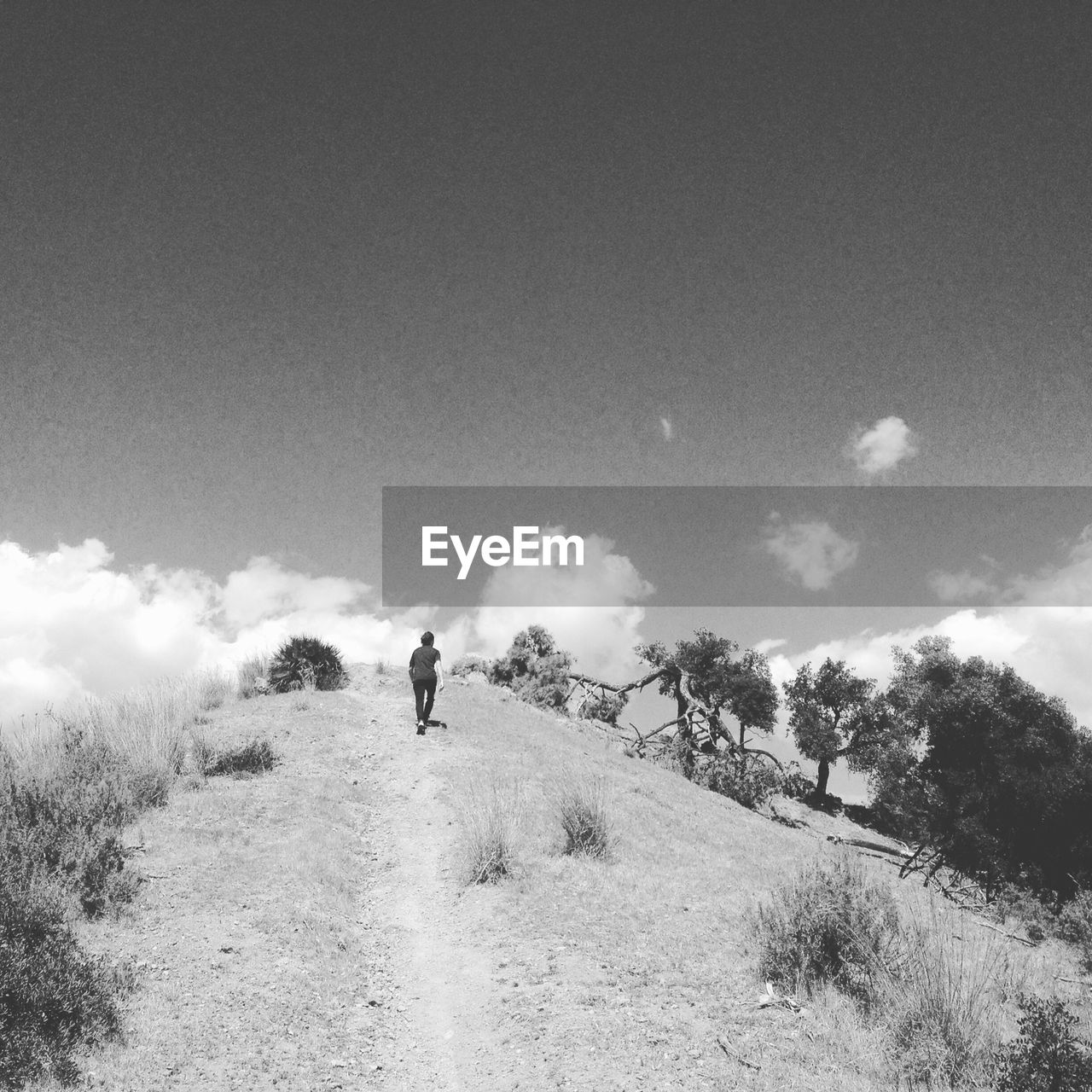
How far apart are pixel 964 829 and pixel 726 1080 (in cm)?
1466

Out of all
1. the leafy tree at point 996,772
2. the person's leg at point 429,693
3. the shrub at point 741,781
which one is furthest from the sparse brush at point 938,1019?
the shrub at point 741,781

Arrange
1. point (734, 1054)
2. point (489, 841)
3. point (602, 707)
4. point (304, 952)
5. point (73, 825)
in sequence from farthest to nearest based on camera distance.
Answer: point (602, 707) < point (489, 841) < point (73, 825) < point (304, 952) < point (734, 1054)

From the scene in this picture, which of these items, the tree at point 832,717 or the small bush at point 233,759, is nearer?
the small bush at point 233,759

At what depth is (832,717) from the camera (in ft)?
98.9

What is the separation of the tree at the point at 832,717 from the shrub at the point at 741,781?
14.1ft

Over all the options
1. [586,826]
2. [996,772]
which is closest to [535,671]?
[996,772]

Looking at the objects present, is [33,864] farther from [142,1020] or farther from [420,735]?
[420,735]

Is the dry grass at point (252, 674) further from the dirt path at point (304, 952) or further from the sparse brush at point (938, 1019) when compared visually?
the sparse brush at point (938, 1019)

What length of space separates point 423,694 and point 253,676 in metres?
7.54

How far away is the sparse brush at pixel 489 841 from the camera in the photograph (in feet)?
32.1

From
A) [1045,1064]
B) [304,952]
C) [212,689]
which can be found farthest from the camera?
[212,689]

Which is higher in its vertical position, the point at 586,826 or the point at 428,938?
the point at 586,826

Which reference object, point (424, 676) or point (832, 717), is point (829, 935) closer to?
point (424, 676)

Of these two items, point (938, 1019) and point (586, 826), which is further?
point (586, 826)
